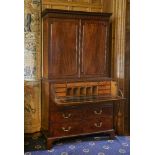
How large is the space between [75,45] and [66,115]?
1004 millimetres

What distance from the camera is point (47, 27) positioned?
10.4 ft

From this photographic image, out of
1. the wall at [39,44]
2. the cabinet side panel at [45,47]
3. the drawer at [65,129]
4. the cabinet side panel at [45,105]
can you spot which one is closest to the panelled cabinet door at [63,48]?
the cabinet side panel at [45,47]

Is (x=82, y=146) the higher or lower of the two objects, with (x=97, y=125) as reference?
lower

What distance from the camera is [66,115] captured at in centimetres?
311

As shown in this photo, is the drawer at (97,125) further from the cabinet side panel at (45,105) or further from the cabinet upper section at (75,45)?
the cabinet upper section at (75,45)

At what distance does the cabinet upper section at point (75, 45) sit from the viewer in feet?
10.4

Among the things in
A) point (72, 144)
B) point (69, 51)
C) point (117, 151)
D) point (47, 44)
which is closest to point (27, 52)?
point (47, 44)

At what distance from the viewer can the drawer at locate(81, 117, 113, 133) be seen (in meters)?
3.23

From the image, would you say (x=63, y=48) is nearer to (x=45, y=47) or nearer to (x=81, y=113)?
(x=45, y=47)

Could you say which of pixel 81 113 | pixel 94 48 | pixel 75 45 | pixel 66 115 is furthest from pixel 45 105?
pixel 94 48
